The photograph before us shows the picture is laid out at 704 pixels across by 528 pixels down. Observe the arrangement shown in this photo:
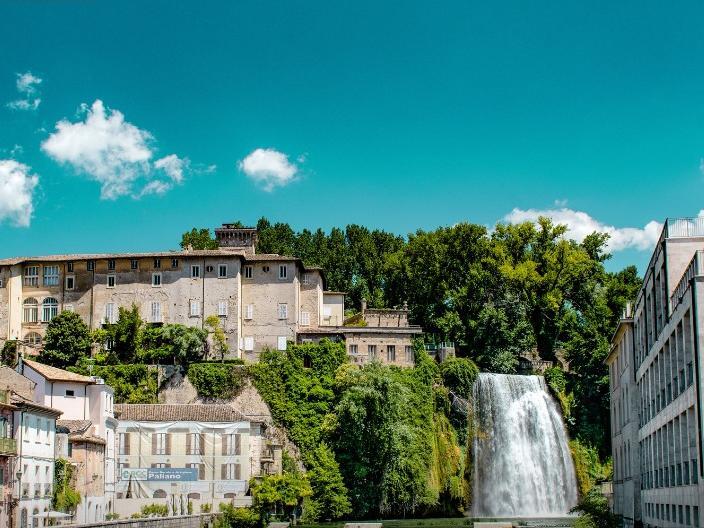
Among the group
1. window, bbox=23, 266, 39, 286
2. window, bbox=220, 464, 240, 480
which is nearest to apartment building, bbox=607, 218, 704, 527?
window, bbox=220, 464, 240, 480

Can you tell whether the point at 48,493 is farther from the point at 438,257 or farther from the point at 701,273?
the point at 438,257

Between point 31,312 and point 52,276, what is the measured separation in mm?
3028

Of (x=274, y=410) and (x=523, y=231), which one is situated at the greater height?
(x=523, y=231)

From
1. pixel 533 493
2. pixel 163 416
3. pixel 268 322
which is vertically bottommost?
pixel 533 493

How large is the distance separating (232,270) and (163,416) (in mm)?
14114

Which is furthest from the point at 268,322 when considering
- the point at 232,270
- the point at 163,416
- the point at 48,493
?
the point at 48,493

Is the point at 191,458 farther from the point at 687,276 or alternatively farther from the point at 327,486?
the point at 687,276

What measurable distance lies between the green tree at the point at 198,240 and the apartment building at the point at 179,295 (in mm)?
17270

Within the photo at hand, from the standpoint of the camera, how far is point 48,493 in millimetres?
47281

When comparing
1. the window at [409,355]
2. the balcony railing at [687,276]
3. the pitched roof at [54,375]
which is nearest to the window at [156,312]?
the pitched roof at [54,375]

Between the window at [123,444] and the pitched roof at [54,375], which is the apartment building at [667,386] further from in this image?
the pitched roof at [54,375]

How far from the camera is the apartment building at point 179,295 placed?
71.6 m

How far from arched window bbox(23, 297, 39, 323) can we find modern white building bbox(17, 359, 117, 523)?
16298 mm

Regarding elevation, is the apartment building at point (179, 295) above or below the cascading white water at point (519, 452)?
above
